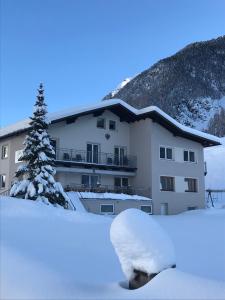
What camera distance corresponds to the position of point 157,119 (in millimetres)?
32906

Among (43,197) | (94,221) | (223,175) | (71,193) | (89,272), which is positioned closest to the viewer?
(89,272)

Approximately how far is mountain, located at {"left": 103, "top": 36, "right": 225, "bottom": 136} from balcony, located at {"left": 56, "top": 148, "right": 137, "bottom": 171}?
57204 mm

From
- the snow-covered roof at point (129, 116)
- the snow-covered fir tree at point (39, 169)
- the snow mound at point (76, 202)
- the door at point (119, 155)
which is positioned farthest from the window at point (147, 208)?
the snow-covered fir tree at point (39, 169)

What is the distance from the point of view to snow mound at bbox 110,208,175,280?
6.14m

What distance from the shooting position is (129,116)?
33688 mm

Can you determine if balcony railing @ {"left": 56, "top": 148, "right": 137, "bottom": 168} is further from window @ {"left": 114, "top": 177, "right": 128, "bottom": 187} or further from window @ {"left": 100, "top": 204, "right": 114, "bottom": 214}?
window @ {"left": 100, "top": 204, "right": 114, "bottom": 214}

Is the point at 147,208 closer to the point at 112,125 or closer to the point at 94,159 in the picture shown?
the point at 94,159

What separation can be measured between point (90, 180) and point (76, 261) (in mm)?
22510

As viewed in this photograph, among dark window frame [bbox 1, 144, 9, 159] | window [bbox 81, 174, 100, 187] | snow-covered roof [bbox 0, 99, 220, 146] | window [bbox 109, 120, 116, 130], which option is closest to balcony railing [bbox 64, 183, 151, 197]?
window [bbox 81, 174, 100, 187]

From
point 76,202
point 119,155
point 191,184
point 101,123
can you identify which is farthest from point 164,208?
point 76,202

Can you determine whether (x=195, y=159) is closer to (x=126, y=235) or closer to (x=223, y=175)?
(x=223, y=175)

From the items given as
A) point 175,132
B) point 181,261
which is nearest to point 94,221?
point 181,261

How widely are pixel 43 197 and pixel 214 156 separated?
1740 inches

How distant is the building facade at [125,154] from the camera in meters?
30.2
